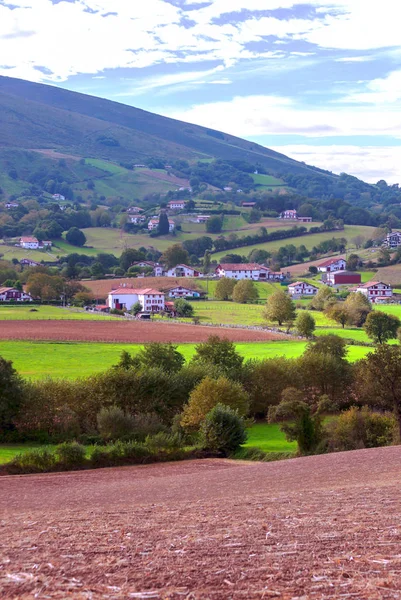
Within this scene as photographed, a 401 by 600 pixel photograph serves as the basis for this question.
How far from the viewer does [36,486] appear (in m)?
24.2

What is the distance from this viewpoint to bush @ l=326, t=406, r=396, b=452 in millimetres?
31375

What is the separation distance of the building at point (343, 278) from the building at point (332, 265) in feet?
22.8

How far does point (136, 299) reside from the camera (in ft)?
322

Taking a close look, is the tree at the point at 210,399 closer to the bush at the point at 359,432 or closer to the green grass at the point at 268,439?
the green grass at the point at 268,439

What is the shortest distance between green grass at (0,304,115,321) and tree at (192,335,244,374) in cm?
3546

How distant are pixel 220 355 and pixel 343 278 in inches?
3080

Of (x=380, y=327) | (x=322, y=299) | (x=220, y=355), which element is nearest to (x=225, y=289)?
(x=322, y=299)

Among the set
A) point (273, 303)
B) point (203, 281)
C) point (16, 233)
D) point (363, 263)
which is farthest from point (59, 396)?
point (16, 233)

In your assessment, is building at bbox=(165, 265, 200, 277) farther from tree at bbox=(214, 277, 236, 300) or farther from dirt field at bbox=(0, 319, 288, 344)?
dirt field at bbox=(0, 319, 288, 344)

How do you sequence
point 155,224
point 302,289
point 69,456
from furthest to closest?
point 155,224, point 302,289, point 69,456

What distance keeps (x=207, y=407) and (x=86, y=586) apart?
27.4 meters

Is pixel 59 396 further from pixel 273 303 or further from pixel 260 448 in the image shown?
pixel 273 303

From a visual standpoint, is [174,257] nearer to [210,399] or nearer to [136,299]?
[136,299]

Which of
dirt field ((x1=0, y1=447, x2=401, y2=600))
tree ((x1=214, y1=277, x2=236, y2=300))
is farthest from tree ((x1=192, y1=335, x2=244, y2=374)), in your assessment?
tree ((x1=214, y1=277, x2=236, y2=300))
